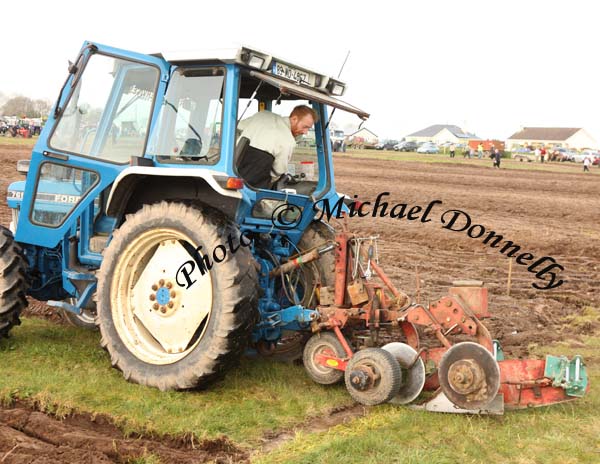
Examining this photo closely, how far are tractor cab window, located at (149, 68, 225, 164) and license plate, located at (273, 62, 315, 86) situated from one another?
1.39ft

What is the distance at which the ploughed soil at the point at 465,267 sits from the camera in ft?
14.7

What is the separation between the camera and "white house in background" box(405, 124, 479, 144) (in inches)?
5669

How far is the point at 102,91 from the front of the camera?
6.24m

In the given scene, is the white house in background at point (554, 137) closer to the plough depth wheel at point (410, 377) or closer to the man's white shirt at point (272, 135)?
the man's white shirt at point (272, 135)

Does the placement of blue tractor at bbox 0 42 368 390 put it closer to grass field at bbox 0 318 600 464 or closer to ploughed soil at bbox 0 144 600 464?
grass field at bbox 0 318 600 464

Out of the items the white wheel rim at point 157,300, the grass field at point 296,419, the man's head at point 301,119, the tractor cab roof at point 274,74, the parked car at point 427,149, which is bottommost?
the grass field at point 296,419

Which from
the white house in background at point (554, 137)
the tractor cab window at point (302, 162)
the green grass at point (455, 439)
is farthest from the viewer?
the white house in background at point (554, 137)

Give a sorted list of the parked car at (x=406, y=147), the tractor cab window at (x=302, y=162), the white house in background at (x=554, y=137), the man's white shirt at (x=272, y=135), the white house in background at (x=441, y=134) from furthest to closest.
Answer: the white house in background at (x=441, y=134)
the white house in background at (x=554, y=137)
the parked car at (x=406, y=147)
the tractor cab window at (x=302, y=162)
the man's white shirt at (x=272, y=135)

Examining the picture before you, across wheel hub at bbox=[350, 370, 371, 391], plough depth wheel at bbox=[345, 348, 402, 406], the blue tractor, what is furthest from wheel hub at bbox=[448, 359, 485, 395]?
the blue tractor

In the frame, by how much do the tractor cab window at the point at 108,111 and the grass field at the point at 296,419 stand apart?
5.84 feet

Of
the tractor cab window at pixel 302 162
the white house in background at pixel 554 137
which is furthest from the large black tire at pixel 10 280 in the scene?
the white house in background at pixel 554 137

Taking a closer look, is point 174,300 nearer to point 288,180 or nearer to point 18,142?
point 288,180

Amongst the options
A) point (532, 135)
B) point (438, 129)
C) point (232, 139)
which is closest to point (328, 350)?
point (232, 139)

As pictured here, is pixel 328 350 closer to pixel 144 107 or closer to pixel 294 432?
pixel 294 432
